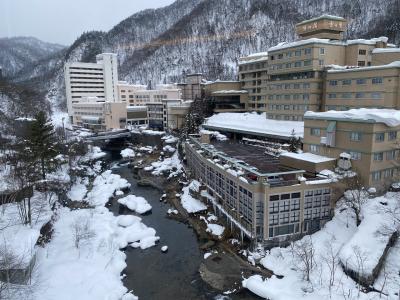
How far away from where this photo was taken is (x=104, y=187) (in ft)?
114

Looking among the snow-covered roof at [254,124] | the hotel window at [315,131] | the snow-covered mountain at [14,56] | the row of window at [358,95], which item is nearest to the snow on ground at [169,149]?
the snow-covered roof at [254,124]

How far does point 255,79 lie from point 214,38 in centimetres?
8230

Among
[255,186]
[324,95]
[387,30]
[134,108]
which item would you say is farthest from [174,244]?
[387,30]

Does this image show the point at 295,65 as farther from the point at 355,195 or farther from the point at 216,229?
the point at 216,229

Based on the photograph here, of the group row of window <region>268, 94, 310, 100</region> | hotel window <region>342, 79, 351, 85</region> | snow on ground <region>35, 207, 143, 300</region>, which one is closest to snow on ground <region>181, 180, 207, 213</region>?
snow on ground <region>35, 207, 143, 300</region>

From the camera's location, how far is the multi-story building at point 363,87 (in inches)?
1118

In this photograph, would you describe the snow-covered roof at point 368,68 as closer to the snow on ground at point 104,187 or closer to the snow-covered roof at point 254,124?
the snow-covered roof at point 254,124

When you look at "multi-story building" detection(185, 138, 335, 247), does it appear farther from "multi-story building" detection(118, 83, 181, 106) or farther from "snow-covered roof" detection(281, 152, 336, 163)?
"multi-story building" detection(118, 83, 181, 106)

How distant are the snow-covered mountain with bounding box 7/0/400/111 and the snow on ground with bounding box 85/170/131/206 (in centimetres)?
7115

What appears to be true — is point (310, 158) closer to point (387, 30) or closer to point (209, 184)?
point (209, 184)

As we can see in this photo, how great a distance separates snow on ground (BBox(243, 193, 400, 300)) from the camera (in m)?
15.1

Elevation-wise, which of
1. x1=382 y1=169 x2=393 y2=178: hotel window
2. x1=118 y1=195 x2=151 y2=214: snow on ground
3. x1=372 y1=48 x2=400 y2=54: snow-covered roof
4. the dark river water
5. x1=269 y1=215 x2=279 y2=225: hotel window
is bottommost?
the dark river water

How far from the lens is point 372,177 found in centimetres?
2044

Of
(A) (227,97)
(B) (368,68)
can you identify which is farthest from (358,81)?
(A) (227,97)
